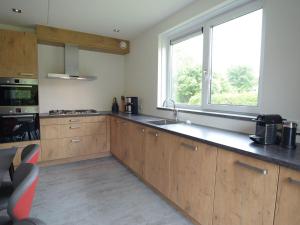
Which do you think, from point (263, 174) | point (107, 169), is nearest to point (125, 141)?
point (107, 169)

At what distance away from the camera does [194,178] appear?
5.60 feet

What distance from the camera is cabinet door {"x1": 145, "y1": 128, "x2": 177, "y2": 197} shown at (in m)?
2.06

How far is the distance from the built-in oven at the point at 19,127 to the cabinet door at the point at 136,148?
1.56 metres

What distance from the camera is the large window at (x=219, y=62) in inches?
74.9

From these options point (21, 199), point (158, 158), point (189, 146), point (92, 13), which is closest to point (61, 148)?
point (158, 158)

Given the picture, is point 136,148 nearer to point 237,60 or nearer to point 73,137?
point 73,137

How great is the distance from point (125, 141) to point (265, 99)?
205cm

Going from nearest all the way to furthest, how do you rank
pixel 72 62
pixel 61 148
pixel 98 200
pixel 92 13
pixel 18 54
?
pixel 98 200 → pixel 92 13 → pixel 18 54 → pixel 61 148 → pixel 72 62

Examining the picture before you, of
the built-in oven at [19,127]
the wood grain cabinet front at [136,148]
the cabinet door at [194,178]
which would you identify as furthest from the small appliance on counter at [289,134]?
the built-in oven at [19,127]

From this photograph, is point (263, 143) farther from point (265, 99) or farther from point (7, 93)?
point (7, 93)

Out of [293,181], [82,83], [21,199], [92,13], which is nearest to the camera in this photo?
[21,199]

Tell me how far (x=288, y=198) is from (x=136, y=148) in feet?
6.26

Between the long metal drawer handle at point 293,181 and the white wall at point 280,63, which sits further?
the white wall at point 280,63

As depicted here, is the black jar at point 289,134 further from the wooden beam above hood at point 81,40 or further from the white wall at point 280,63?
the wooden beam above hood at point 81,40
